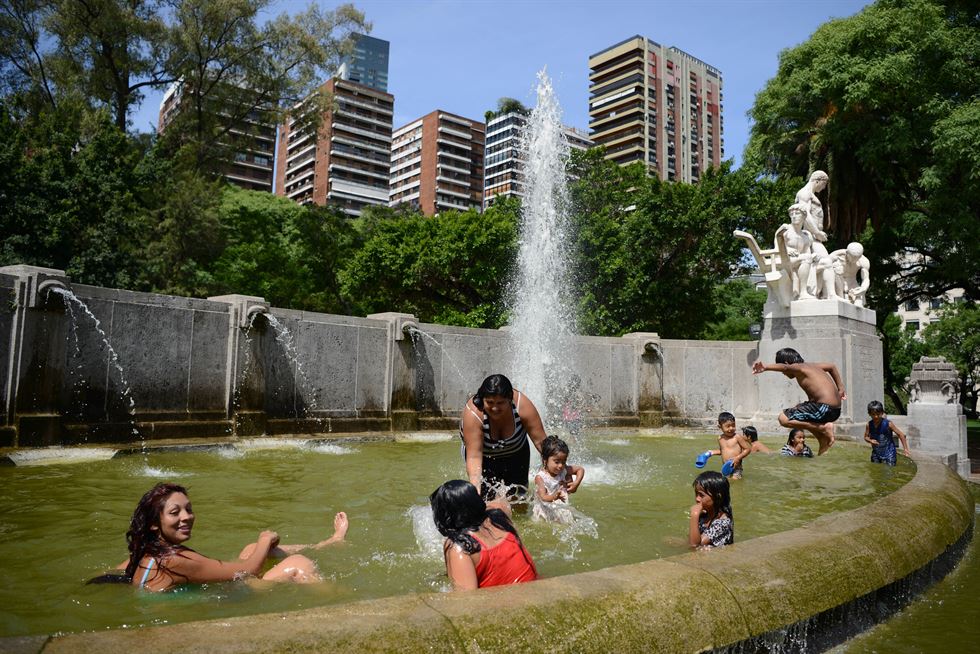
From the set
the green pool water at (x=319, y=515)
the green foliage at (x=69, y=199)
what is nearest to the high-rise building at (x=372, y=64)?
the green foliage at (x=69, y=199)

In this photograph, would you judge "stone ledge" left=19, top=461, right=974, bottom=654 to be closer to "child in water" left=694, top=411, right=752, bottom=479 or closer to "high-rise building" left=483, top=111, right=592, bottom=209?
"child in water" left=694, top=411, right=752, bottom=479

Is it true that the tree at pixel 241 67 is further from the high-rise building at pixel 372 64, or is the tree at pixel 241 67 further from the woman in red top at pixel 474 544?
the high-rise building at pixel 372 64

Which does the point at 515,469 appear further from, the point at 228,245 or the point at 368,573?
the point at 228,245

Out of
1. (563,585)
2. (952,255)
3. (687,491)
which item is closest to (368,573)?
(563,585)

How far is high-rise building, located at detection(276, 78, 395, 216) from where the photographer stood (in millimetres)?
87438

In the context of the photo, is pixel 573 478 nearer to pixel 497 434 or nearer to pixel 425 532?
pixel 497 434

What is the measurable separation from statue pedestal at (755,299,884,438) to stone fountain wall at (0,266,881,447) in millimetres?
68

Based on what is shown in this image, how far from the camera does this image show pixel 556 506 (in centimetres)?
Answer: 567

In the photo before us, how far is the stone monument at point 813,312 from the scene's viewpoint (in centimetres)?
1517

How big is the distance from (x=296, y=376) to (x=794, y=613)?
32.7 ft

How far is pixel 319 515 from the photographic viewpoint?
5.98m

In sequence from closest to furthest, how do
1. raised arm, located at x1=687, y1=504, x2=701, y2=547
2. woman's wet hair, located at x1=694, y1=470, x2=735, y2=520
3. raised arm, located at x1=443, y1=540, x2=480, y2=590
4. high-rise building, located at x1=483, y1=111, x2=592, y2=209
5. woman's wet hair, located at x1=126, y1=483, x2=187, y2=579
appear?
raised arm, located at x1=443, y1=540, x2=480, y2=590 → woman's wet hair, located at x1=126, y1=483, x2=187, y2=579 → woman's wet hair, located at x1=694, y1=470, x2=735, y2=520 → raised arm, located at x1=687, y1=504, x2=701, y2=547 → high-rise building, located at x1=483, y1=111, x2=592, y2=209

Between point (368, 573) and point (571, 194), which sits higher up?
point (571, 194)

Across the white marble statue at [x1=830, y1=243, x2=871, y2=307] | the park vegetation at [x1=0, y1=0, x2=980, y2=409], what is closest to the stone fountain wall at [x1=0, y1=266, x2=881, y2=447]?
the white marble statue at [x1=830, y1=243, x2=871, y2=307]
